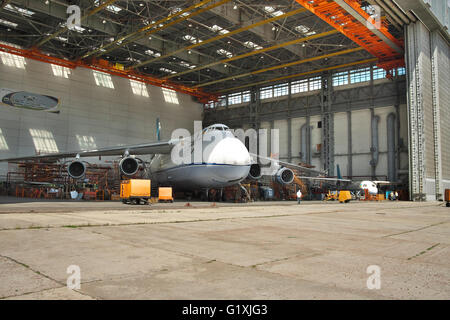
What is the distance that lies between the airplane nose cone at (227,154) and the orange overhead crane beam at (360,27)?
37.8 ft

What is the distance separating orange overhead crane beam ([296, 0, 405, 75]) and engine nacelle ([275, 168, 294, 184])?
11607 mm

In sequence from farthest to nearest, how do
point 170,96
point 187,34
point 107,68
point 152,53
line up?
point 170,96, point 107,68, point 152,53, point 187,34

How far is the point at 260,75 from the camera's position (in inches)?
1716

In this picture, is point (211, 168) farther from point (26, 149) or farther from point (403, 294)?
point (26, 149)

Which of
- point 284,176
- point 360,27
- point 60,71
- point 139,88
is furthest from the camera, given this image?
point 139,88

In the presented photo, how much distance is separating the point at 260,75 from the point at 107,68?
1873cm

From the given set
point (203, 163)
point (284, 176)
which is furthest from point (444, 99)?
point (203, 163)

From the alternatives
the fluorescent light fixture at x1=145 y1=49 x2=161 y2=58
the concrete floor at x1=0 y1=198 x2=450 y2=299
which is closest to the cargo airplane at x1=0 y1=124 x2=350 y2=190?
the concrete floor at x1=0 y1=198 x2=450 y2=299

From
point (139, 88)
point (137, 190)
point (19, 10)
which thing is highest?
point (19, 10)

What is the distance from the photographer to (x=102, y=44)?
3422 centimetres

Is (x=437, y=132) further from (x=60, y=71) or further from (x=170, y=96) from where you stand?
(x=60, y=71)
